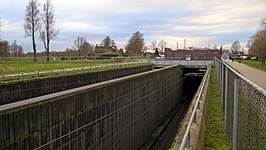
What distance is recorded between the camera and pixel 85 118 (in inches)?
431

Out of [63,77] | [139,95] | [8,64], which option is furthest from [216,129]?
[8,64]

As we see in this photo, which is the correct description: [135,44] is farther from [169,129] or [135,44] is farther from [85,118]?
[85,118]

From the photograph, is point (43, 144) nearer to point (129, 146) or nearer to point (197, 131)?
point (197, 131)

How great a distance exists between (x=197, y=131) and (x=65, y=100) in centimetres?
455

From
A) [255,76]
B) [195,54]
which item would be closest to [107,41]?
[195,54]

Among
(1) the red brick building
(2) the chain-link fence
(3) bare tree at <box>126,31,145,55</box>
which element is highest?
(3) bare tree at <box>126,31,145,55</box>

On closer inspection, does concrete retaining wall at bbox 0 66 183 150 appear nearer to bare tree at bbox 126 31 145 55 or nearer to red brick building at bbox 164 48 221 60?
red brick building at bbox 164 48 221 60

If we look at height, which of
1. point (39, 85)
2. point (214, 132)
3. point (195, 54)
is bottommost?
point (214, 132)

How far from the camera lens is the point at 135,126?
1667 centimetres

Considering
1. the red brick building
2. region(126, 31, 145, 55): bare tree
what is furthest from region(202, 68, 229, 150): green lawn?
region(126, 31, 145, 55): bare tree

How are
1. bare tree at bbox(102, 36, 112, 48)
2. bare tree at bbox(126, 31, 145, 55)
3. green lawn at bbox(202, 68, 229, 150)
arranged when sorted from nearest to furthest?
green lawn at bbox(202, 68, 229, 150)
bare tree at bbox(126, 31, 145, 55)
bare tree at bbox(102, 36, 112, 48)

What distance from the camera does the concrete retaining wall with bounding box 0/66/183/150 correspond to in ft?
24.7

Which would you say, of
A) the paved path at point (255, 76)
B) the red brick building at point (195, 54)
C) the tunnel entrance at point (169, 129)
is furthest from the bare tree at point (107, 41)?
the paved path at point (255, 76)

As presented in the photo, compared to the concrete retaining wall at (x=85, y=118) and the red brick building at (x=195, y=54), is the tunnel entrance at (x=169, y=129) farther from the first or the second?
the red brick building at (x=195, y=54)
